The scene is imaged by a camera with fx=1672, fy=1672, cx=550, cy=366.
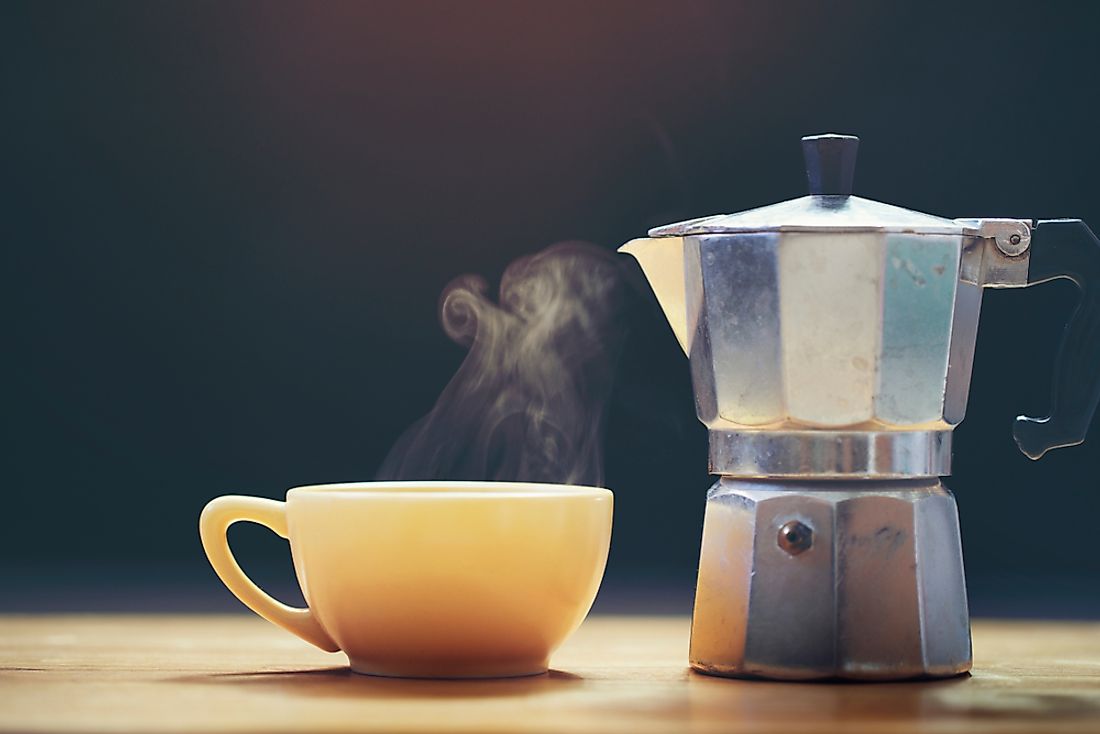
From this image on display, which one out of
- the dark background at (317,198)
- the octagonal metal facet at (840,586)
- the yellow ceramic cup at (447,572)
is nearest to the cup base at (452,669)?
the yellow ceramic cup at (447,572)

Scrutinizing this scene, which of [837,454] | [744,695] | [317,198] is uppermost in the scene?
[317,198]

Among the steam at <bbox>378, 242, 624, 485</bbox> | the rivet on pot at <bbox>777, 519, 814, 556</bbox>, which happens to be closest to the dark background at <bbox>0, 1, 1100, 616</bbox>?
the steam at <bbox>378, 242, 624, 485</bbox>

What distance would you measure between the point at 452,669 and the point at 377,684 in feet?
0.13

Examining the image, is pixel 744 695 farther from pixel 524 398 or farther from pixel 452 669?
pixel 524 398

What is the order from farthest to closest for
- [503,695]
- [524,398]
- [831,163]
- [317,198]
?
[317,198], [524,398], [831,163], [503,695]

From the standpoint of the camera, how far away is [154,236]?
83.7 inches

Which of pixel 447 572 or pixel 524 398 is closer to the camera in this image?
pixel 447 572

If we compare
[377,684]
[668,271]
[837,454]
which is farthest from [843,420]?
[377,684]

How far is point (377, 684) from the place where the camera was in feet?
2.71

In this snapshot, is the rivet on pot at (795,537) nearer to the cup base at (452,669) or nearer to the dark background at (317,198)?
the cup base at (452,669)

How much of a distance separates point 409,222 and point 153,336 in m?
0.36

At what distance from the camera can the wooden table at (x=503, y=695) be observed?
2.32 feet

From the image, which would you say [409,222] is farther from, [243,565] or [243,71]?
[243,565]

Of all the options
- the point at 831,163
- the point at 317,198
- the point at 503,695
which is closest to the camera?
the point at 503,695
